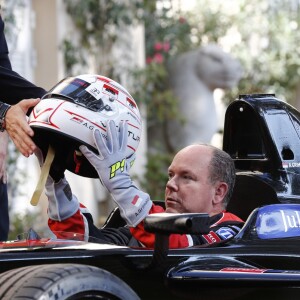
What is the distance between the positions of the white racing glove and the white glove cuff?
0.98ft

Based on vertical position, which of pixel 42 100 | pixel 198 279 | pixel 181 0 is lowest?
pixel 198 279

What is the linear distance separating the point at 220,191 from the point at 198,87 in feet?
27.7

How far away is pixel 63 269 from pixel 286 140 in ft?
5.17

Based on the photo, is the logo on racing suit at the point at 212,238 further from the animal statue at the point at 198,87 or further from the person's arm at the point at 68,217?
the animal statue at the point at 198,87

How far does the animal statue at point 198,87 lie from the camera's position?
12.6 meters

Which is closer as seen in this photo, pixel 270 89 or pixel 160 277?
pixel 160 277

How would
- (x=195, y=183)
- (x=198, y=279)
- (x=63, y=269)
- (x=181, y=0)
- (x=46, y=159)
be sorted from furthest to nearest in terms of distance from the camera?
(x=181, y=0), (x=195, y=183), (x=46, y=159), (x=198, y=279), (x=63, y=269)

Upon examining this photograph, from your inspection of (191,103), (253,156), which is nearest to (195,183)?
(253,156)

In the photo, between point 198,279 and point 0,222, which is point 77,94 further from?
point 0,222

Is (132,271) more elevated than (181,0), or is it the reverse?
(181,0)

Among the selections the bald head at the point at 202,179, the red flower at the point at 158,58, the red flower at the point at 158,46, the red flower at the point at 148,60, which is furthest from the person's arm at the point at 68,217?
the red flower at the point at 158,46

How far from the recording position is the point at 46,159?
416 centimetres

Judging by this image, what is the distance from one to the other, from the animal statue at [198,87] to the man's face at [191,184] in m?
7.96

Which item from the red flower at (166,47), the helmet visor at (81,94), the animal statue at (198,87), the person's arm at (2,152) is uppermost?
the red flower at (166,47)
